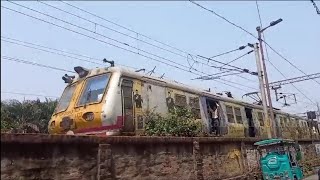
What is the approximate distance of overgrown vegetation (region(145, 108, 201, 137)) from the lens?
11016mm

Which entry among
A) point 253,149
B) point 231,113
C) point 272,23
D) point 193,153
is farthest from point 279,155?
point 272,23

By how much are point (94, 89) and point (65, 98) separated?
4.51 ft

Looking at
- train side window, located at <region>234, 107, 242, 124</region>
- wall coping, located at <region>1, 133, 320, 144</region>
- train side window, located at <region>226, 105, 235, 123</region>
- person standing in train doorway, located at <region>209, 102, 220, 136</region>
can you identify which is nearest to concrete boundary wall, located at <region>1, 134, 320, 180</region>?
wall coping, located at <region>1, 133, 320, 144</region>

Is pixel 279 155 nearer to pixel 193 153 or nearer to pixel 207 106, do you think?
pixel 207 106

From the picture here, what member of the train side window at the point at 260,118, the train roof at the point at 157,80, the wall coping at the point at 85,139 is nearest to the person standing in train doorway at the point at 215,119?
the train roof at the point at 157,80

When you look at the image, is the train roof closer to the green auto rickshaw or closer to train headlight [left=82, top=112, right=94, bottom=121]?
train headlight [left=82, top=112, right=94, bottom=121]

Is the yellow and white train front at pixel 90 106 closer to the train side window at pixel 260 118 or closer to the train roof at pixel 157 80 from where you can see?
the train roof at pixel 157 80

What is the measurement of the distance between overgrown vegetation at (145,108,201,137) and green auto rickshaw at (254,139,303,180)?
4334 millimetres

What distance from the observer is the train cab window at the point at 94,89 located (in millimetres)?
10625

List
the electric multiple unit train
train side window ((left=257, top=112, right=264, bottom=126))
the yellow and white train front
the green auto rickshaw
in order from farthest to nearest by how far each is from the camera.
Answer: train side window ((left=257, top=112, right=264, bottom=126))
the green auto rickshaw
the electric multiple unit train
the yellow and white train front

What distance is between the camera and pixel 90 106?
1038 cm

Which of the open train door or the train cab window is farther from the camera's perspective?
the open train door

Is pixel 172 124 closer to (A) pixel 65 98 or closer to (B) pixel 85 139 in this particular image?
(A) pixel 65 98

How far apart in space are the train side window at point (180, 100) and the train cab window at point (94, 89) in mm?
3224
